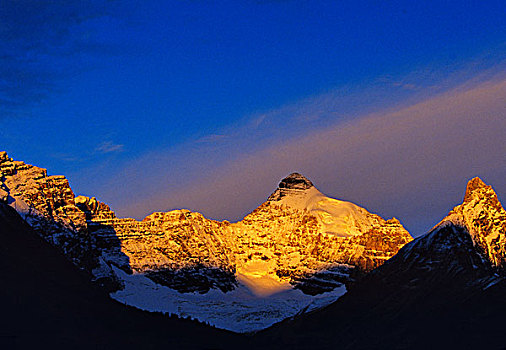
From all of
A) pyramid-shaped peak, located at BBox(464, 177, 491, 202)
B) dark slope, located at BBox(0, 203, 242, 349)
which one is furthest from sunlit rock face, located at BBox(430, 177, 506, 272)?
dark slope, located at BBox(0, 203, 242, 349)

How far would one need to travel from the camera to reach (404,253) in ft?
556

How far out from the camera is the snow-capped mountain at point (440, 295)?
117m

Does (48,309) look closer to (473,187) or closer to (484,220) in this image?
(484,220)

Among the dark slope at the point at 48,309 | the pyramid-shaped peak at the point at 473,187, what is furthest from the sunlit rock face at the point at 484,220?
the dark slope at the point at 48,309

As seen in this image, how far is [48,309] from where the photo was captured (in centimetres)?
12900

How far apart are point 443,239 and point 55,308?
7891cm

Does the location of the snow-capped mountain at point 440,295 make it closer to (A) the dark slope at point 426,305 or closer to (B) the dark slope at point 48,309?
(A) the dark slope at point 426,305

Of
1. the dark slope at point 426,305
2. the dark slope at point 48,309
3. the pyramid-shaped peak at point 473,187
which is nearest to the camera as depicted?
the dark slope at point 48,309

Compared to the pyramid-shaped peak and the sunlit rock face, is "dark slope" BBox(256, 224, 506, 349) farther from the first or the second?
the pyramid-shaped peak

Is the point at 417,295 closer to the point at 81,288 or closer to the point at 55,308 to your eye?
the point at 55,308

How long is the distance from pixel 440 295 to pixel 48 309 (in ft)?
233

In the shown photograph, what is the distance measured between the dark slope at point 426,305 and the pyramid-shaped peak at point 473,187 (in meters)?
11.5

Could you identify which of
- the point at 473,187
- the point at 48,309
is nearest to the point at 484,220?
the point at 473,187

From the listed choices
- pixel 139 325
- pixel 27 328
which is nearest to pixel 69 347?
pixel 27 328
